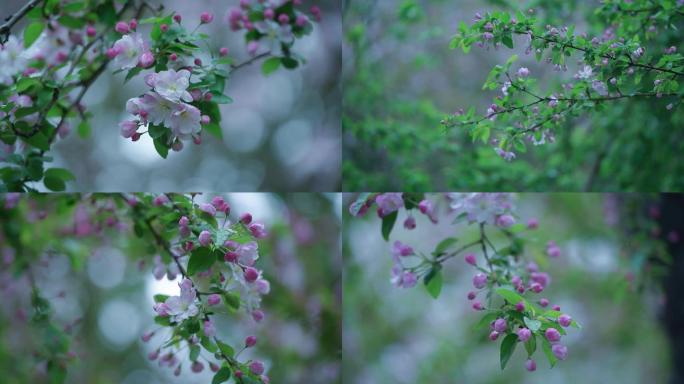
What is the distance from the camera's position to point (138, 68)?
897 millimetres

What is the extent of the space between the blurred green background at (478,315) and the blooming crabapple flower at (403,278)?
785mm

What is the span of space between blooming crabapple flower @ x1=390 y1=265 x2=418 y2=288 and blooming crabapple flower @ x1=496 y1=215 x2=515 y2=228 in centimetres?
15

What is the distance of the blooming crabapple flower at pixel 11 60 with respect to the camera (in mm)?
1061

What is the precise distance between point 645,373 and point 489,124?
1.39 meters

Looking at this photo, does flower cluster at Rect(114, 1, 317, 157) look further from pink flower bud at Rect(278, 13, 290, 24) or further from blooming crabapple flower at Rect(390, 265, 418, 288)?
blooming crabapple flower at Rect(390, 265, 418, 288)

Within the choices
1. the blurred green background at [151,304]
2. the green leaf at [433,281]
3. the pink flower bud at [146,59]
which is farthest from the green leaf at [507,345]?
the blurred green background at [151,304]

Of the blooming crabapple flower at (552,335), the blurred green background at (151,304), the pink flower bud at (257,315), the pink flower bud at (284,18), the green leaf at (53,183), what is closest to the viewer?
the blooming crabapple flower at (552,335)

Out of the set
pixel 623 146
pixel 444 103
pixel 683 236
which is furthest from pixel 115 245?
pixel 683 236

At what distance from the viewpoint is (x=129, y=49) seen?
0.90 meters

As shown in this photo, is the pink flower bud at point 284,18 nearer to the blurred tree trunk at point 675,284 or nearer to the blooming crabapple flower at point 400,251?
the blooming crabapple flower at point 400,251

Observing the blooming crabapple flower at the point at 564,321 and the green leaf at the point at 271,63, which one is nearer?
the blooming crabapple flower at the point at 564,321

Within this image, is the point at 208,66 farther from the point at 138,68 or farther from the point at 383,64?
the point at 383,64

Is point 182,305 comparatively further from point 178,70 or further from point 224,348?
point 178,70

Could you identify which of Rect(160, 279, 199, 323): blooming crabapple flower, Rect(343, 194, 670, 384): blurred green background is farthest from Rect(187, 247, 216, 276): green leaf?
Rect(343, 194, 670, 384): blurred green background
